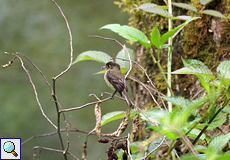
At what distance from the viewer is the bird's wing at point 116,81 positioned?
6.96 feet

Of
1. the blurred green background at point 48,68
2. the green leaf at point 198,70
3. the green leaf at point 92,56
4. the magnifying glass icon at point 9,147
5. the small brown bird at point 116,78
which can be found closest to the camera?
the green leaf at point 198,70

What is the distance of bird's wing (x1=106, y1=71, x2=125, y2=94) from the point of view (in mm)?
2121

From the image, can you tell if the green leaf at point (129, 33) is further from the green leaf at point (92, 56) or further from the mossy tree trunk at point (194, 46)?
the mossy tree trunk at point (194, 46)

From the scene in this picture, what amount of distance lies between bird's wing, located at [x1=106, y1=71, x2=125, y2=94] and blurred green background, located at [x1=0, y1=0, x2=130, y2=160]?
344 centimetres

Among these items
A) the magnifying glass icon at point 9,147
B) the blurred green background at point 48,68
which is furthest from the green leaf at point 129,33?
the blurred green background at point 48,68

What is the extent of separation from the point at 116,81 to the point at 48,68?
3870mm

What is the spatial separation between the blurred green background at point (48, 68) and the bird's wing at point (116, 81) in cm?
344

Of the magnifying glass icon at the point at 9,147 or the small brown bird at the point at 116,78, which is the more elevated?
the small brown bird at the point at 116,78

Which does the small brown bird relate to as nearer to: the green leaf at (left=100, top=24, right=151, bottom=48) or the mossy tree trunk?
the mossy tree trunk

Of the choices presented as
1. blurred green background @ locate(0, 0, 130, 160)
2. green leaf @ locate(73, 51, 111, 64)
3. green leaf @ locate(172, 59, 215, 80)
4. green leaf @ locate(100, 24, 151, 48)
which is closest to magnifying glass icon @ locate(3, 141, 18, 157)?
green leaf @ locate(73, 51, 111, 64)

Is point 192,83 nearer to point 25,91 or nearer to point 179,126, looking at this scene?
point 179,126

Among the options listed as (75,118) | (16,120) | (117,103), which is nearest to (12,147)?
(16,120)

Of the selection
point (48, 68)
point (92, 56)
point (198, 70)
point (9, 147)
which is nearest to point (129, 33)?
point (92, 56)

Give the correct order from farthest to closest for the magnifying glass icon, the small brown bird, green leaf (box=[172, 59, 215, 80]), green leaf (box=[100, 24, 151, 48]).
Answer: the small brown bird, the magnifying glass icon, green leaf (box=[100, 24, 151, 48]), green leaf (box=[172, 59, 215, 80])
